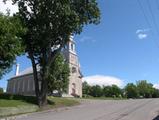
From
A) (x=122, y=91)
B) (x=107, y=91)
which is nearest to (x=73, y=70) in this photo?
(x=107, y=91)

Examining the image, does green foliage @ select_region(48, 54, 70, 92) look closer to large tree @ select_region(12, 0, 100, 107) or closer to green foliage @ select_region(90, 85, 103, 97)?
large tree @ select_region(12, 0, 100, 107)

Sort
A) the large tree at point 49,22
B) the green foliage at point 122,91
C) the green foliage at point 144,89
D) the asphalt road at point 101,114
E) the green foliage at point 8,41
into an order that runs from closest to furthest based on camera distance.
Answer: the asphalt road at point 101,114
the green foliage at point 8,41
the large tree at point 49,22
the green foliage at point 122,91
the green foliage at point 144,89

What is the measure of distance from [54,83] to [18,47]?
485 inches

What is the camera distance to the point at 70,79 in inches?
2746

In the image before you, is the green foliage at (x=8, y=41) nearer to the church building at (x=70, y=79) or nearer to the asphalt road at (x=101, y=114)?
the asphalt road at (x=101, y=114)

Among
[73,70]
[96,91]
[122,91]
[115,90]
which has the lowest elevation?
[73,70]

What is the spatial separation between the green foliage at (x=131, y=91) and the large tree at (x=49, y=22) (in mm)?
99302

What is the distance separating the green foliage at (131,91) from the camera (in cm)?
13025

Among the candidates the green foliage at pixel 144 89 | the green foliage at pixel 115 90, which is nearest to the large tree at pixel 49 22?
the green foliage at pixel 115 90

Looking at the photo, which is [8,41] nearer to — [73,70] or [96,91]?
[73,70]

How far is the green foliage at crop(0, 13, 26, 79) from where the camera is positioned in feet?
87.2

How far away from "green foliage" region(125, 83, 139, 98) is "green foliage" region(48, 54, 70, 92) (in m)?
92.1

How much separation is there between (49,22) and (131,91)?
4160 inches

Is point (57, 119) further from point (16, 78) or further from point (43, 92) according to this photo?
point (16, 78)
